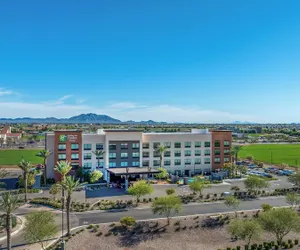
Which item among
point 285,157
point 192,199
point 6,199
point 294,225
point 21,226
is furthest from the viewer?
point 285,157

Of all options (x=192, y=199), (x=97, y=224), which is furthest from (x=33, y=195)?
(x=192, y=199)

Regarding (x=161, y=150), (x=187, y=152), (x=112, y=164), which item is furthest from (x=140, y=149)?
(x=187, y=152)

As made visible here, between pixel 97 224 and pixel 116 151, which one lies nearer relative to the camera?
pixel 97 224

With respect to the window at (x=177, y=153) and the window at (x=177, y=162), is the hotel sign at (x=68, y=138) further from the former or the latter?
the window at (x=177, y=162)

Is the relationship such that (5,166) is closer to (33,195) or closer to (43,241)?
(33,195)

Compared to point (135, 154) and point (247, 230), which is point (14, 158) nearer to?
point (135, 154)

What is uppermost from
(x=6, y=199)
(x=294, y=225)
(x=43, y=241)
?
(x=6, y=199)

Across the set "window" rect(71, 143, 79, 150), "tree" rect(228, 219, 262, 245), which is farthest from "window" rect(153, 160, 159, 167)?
"tree" rect(228, 219, 262, 245)

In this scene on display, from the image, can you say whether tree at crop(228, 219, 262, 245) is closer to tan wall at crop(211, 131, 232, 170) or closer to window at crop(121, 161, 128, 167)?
window at crop(121, 161, 128, 167)
